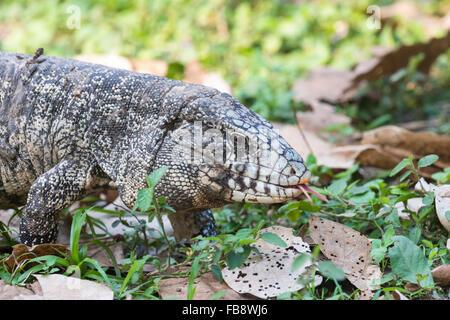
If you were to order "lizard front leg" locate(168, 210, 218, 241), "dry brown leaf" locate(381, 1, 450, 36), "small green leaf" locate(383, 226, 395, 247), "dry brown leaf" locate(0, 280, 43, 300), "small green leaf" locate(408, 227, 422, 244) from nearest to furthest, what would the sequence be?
"dry brown leaf" locate(0, 280, 43, 300), "small green leaf" locate(383, 226, 395, 247), "small green leaf" locate(408, 227, 422, 244), "lizard front leg" locate(168, 210, 218, 241), "dry brown leaf" locate(381, 1, 450, 36)

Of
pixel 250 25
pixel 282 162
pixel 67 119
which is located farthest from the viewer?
pixel 250 25

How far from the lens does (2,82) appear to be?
4.19 meters

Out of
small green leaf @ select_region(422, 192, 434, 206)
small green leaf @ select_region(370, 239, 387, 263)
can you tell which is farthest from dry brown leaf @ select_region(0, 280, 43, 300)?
small green leaf @ select_region(422, 192, 434, 206)

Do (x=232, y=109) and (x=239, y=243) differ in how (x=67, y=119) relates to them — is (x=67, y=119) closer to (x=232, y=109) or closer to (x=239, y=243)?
(x=232, y=109)

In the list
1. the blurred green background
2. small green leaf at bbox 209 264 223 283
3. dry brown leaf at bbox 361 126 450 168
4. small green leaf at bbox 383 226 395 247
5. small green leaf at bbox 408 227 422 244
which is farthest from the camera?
the blurred green background

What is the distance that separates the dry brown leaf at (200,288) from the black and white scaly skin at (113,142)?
53 cm

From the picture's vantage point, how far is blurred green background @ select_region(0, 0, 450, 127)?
1055cm

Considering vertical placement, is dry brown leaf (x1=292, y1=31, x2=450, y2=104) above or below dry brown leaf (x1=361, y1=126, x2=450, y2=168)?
above

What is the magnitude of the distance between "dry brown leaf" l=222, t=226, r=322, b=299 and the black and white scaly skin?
1.08 feet

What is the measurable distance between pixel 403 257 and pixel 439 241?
0.63 m

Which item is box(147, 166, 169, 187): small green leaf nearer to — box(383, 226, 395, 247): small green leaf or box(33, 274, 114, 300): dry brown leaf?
box(33, 274, 114, 300): dry brown leaf

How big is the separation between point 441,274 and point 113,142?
230 cm

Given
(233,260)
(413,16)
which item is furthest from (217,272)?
(413,16)
